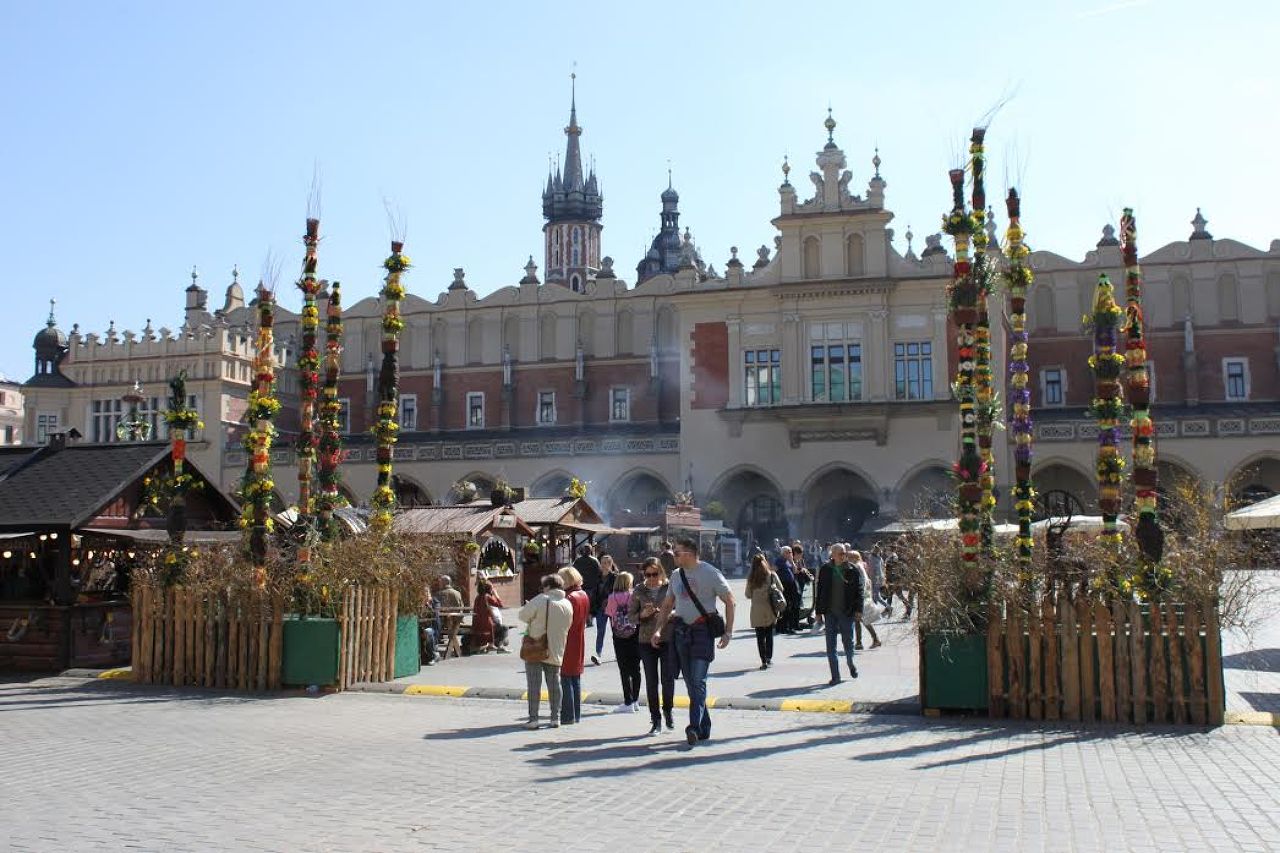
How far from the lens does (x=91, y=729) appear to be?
10945 millimetres

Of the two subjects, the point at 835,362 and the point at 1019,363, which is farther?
the point at 835,362

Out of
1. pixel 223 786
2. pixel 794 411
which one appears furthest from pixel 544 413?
pixel 223 786

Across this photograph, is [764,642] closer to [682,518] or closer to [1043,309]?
[682,518]

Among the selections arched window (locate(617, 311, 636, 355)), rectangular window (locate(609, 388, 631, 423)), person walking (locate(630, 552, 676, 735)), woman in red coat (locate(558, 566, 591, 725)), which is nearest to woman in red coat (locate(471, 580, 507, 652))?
woman in red coat (locate(558, 566, 591, 725))

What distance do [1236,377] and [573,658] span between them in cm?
4174

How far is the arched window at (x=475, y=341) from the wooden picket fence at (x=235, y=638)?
38640 mm

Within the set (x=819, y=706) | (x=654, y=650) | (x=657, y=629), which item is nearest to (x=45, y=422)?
(x=819, y=706)

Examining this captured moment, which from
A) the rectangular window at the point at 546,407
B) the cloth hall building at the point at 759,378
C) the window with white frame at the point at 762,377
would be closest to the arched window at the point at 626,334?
the cloth hall building at the point at 759,378

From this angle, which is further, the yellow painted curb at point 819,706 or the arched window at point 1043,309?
the arched window at point 1043,309

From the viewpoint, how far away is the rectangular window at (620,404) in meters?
51.2

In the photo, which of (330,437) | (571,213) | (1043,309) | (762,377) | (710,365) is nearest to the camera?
(330,437)

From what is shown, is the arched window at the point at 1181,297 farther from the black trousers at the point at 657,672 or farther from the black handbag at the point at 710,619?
the black handbag at the point at 710,619

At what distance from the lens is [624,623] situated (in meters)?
11.8

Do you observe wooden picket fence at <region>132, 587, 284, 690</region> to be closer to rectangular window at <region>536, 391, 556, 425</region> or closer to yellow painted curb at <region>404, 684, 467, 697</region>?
yellow painted curb at <region>404, 684, 467, 697</region>
